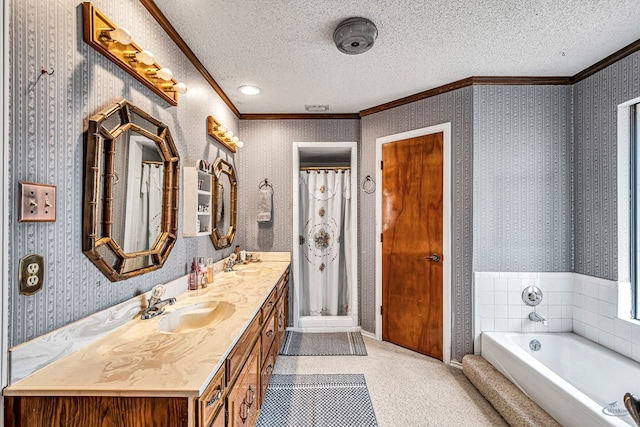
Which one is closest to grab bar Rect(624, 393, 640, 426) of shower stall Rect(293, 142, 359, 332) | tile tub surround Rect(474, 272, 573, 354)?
tile tub surround Rect(474, 272, 573, 354)

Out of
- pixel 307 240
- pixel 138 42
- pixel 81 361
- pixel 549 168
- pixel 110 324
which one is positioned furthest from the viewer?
pixel 307 240

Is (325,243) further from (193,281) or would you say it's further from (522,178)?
(522,178)

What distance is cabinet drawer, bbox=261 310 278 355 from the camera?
6.38 ft

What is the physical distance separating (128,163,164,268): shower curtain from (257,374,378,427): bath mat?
1301 millimetres

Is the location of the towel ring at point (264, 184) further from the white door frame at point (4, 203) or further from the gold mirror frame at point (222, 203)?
the white door frame at point (4, 203)

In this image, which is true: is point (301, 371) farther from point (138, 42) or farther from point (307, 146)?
point (138, 42)

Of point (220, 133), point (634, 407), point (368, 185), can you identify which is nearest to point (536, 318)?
point (634, 407)

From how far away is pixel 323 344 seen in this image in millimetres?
3068

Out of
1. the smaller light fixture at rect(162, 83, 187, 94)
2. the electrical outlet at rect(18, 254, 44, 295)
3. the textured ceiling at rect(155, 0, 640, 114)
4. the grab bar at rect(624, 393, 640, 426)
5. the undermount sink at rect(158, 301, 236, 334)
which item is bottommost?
the grab bar at rect(624, 393, 640, 426)

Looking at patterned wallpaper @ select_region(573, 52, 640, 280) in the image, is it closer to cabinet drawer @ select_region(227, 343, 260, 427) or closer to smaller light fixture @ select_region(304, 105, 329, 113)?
smaller light fixture @ select_region(304, 105, 329, 113)

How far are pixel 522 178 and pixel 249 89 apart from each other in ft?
8.12

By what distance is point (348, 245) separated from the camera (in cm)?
364

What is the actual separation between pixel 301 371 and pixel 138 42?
8.26ft

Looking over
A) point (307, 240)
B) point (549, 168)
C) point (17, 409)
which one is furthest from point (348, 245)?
point (17, 409)
